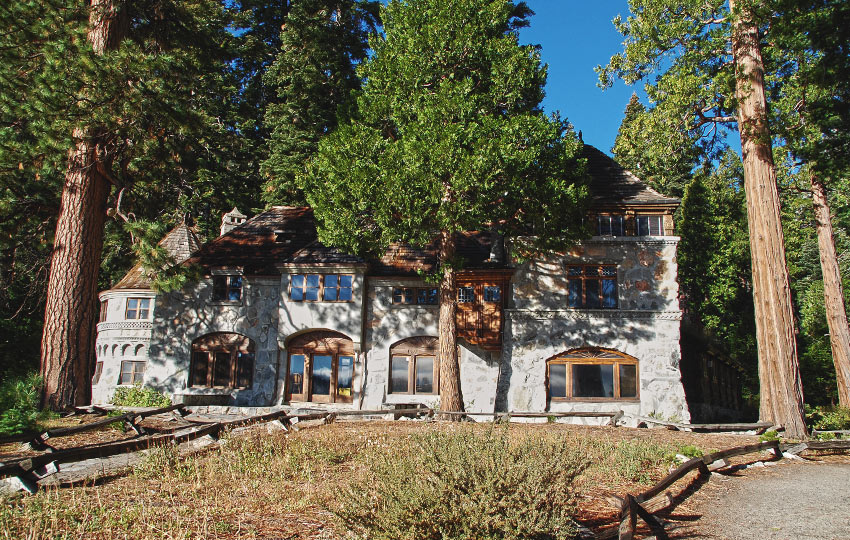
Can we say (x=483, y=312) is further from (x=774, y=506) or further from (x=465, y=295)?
(x=774, y=506)

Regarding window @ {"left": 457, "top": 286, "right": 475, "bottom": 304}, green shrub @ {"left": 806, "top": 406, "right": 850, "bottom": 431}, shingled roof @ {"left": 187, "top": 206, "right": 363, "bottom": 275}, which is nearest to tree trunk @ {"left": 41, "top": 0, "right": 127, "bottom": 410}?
shingled roof @ {"left": 187, "top": 206, "right": 363, "bottom": 275}

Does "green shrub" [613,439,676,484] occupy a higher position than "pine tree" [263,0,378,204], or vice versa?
"pine tree" [263,0,378,204]

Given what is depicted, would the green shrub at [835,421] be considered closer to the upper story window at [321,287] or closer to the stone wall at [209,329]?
the upper story window at [321,287]

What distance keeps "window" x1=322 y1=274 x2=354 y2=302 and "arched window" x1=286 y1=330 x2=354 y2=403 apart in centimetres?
154

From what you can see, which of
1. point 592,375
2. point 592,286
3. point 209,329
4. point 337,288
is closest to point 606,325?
point 592,286

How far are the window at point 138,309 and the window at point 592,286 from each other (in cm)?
1898

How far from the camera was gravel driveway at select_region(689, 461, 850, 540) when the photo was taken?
645cm

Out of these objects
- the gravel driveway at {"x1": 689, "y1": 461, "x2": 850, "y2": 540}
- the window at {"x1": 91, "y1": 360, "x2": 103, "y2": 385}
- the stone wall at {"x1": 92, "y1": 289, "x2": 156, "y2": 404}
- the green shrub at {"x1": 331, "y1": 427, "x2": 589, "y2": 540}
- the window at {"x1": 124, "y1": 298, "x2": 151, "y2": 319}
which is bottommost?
the gravel driveway at {"x1": 689, "y1": 461, "x2": 850, "y2": 540}

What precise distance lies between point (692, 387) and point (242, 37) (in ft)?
120

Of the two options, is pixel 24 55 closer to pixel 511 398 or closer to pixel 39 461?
pixel 39 461

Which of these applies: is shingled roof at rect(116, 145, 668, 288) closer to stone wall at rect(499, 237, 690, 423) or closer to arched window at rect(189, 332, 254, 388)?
stone wall at rect(499, 237, 690, 423)

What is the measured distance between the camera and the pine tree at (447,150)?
1755cm

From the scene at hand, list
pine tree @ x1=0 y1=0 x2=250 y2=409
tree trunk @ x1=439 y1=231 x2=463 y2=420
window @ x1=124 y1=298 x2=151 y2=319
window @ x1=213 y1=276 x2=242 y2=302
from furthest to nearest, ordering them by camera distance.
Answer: window @ x1=124 y1=298 x2=151 y2=319 < window @ x1=213 y1=276 x2=242 y2=302 < tree trunk @ x1=439 y1=231 x2=463 y2=420 < pine tree @ x1=0 y1=0 x2=250 y2=409

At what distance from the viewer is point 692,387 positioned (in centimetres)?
2822
